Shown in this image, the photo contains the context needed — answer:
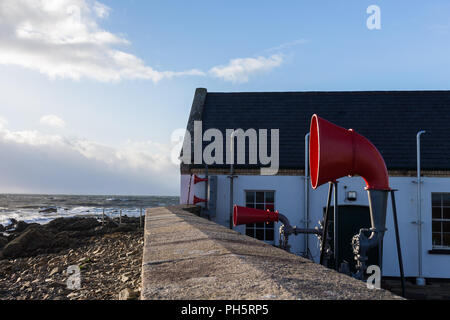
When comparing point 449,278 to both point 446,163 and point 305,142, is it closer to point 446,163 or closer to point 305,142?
point 446,163

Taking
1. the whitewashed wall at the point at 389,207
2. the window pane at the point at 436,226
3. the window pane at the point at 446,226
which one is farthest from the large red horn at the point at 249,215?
the window pane at the point at 446,226

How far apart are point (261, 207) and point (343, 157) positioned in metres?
6.69

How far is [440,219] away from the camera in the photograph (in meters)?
11.2

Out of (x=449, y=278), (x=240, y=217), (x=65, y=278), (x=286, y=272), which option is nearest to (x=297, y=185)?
(x=240, y=217)

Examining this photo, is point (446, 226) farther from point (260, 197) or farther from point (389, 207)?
point (260, 197)

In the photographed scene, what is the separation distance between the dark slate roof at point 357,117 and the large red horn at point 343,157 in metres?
6.09

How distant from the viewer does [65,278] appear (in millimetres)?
5766

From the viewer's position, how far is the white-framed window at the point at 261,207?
39.2ft

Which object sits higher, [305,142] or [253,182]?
[305,142]

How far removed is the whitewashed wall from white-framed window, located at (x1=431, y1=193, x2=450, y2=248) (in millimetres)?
218

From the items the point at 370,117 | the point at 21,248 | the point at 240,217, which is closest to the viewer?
the point at 240,217

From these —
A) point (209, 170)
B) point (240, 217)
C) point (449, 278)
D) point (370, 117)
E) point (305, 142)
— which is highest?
point (370, 117)
